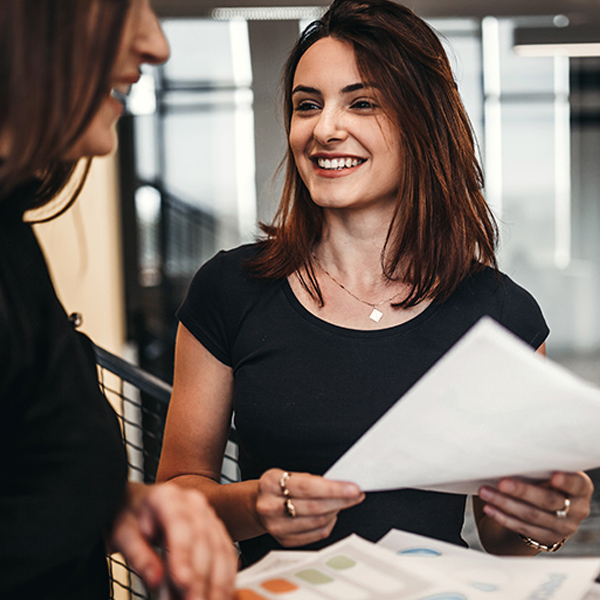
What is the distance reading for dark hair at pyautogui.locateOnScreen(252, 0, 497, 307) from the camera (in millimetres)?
1525

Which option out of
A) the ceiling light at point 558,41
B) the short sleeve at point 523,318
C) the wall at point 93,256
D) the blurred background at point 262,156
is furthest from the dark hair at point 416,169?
the ceiling light at point 558,41

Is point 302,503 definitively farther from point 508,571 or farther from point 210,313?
point 210,313

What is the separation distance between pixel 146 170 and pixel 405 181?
169 inches

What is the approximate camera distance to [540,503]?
1.04 meters

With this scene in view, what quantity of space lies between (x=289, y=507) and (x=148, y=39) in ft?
2.03

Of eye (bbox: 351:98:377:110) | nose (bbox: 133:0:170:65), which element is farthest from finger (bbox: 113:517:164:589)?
eye (bbox: 351:98:377:110)

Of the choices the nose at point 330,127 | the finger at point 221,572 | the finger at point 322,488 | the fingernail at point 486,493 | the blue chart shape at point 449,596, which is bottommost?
the blue chart shape at point 449,596

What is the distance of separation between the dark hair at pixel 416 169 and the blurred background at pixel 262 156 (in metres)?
3.33

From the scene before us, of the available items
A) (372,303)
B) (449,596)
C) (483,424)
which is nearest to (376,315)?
(372,303)

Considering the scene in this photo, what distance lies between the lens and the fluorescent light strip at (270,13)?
464 centimetres

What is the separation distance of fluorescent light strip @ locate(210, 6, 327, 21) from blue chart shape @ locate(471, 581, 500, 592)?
4118 mm

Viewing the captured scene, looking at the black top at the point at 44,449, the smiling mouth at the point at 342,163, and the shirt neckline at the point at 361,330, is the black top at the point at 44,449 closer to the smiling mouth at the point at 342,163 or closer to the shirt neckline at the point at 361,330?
the shirt neckline at the point at 361,330

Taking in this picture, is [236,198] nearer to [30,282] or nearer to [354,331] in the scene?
[354,331]

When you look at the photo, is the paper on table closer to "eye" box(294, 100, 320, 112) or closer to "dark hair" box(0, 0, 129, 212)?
"dark hair" box(0, 0, 129, 212)
